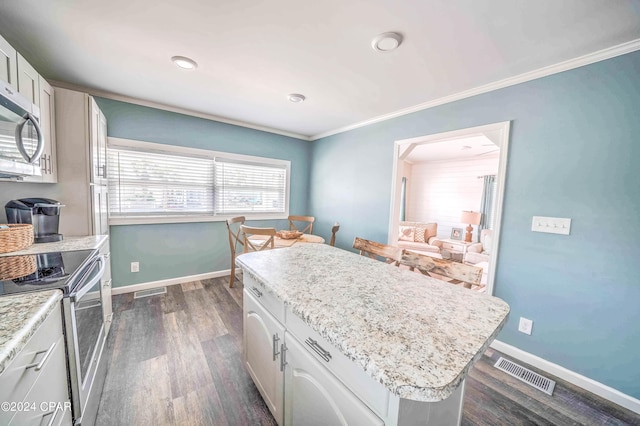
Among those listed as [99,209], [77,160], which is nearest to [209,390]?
[99,209]

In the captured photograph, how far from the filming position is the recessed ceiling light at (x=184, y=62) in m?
1.88

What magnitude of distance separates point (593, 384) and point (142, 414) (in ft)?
9.95

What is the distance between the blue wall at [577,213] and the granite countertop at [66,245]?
10.8 ft

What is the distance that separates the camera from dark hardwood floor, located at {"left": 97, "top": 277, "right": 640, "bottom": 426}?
1.42 metres

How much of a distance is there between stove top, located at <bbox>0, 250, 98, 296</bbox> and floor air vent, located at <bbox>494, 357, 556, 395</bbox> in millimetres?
2873

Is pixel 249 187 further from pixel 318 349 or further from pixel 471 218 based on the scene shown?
pixel 471 218

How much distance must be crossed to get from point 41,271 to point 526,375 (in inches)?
126

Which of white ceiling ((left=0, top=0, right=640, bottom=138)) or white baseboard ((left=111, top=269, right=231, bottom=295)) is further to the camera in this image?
white baseboard ((left=111, top=269, right=231, bottom=295))

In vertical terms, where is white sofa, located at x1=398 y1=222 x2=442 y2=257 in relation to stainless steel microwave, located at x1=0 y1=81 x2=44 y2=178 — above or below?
below

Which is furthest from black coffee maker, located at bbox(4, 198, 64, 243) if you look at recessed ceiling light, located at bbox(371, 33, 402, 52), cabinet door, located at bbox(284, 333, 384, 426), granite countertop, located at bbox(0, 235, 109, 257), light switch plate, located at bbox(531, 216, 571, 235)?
light switch plate, located at bbox(531, 216, 571, 235)

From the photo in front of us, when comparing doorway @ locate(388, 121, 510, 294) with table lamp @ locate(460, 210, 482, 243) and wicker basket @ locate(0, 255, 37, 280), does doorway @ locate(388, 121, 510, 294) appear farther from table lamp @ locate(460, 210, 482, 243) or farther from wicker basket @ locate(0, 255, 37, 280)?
wicker basket @ locate(0, 255, 37, 280)

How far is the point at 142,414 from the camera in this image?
4.58 ft

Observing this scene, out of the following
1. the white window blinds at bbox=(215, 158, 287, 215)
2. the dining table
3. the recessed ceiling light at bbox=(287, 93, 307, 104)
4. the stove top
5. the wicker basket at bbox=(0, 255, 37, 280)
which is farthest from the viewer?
the white window blinds at bbox=(215, 158, 287, 215)

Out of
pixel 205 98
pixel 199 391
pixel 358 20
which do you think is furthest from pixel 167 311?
pixel 358 20
